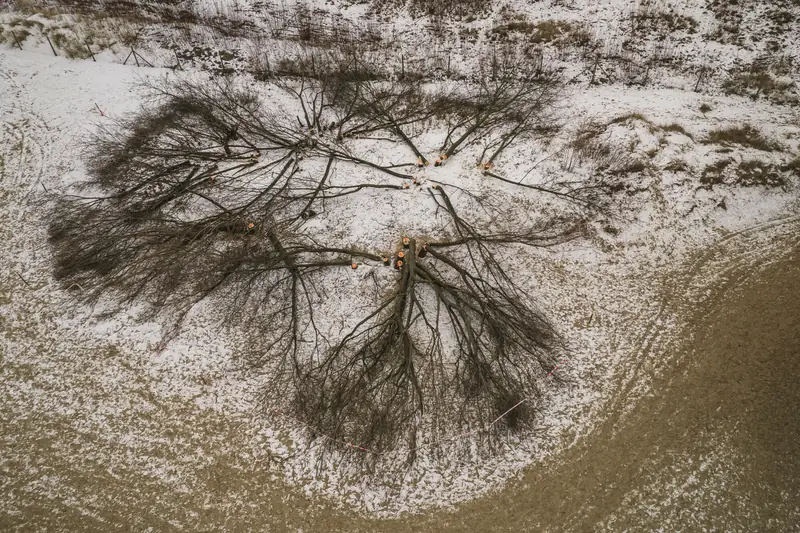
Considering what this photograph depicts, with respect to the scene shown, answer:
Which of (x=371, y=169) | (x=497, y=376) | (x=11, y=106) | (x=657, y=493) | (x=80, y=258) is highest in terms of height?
(x=11, y=106)

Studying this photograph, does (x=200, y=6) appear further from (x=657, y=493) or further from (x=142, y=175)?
(x=657, y=493)

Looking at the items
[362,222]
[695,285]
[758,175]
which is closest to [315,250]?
[362,222]

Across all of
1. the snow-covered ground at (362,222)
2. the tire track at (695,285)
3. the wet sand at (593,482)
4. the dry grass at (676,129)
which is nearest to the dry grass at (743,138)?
the snow-covered ground at (362,222)

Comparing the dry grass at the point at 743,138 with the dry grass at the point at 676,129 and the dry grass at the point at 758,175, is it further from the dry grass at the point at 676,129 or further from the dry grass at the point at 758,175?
the dry grass at the point at 758,175

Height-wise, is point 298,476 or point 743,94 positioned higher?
point 743,94

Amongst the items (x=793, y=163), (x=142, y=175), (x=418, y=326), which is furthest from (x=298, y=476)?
(x=793, y=163)

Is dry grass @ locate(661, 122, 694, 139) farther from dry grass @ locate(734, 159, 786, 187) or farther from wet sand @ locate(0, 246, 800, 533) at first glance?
wet sand @ locate(0, 246, 800, 533)
